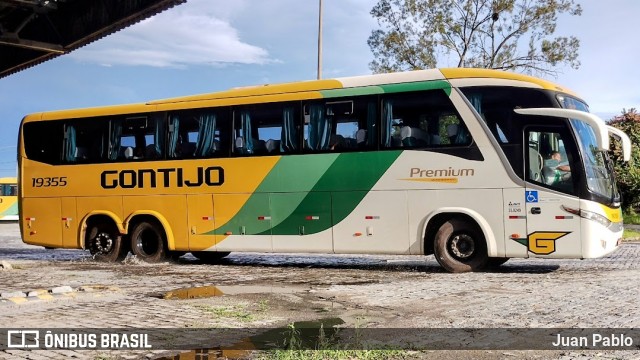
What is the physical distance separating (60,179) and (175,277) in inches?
229

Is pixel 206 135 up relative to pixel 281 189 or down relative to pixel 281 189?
up

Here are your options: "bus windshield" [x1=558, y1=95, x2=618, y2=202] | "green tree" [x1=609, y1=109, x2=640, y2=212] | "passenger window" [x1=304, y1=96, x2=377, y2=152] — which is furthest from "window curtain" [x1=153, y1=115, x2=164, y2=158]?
"green tree" [x1=609, y1=109, x2=640, y2=212]

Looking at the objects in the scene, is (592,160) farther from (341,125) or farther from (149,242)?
(149,242)

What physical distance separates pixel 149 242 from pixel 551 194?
8754mm

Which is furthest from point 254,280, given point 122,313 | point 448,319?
point 448,319

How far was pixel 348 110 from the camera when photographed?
41.0 ft

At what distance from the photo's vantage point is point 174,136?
14.3 meters

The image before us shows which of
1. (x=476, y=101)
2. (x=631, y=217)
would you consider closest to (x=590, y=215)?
(x=476, y=101)

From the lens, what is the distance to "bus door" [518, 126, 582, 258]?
10656 mm

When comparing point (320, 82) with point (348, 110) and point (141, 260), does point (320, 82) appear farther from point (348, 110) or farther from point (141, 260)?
point (141, 260)

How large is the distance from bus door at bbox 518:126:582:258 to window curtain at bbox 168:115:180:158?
23.9 ft

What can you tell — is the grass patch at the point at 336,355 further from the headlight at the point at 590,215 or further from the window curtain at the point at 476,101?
the window curtain at the point at 476,101

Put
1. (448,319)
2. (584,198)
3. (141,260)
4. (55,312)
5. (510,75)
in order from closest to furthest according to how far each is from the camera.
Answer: (448,319) → (55,312) → (584,198) → (510,75) → (141,260)

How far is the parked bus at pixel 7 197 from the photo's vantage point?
4225 centimetres
